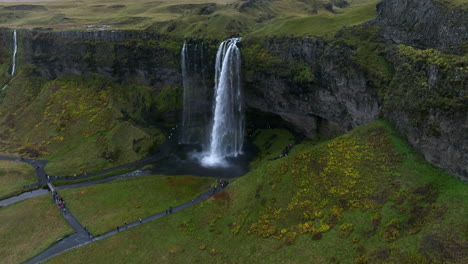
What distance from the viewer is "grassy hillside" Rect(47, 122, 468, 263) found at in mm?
32438

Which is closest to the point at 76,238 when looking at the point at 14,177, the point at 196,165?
the point at 196,165

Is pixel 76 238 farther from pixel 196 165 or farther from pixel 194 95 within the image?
pixel 194 95

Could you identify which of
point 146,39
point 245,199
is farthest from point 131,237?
point 146,39

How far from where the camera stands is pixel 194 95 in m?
80.4

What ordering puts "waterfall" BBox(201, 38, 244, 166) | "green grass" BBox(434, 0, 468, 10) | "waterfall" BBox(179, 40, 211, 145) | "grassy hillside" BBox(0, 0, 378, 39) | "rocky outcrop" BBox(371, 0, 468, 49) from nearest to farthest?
"rocky outcrop" BBox(371, 0, 468, 49)
"green grass" BBox(434, 0, 468, 10)
"waterfall" BBox(201, 38, 244, 166)
"grassy hillside" BBox(0, 0, 378, 39)
"waterfall" BBox(179, 40, 211, 145)

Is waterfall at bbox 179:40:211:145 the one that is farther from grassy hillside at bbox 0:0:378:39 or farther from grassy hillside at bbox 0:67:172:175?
grassy hillside at bbox 0:67:172:175

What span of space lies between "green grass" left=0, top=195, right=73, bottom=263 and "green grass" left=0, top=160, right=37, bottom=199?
594 cm

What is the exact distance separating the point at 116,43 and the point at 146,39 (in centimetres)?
834

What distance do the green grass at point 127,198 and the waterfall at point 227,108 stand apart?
11.6 meters

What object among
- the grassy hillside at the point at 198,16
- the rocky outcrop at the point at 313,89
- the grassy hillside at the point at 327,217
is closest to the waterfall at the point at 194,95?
the grassy hillside at the point at 198,16

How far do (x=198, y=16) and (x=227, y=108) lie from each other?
3640 cm

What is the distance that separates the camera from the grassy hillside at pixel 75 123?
238 ft

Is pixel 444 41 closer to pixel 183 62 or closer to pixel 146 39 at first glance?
pixel 183 62

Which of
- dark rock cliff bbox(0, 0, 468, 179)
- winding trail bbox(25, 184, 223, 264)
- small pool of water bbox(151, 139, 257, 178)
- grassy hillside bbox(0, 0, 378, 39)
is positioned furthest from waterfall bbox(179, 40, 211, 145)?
winding trail bbox(25, 184, 223, 264)
